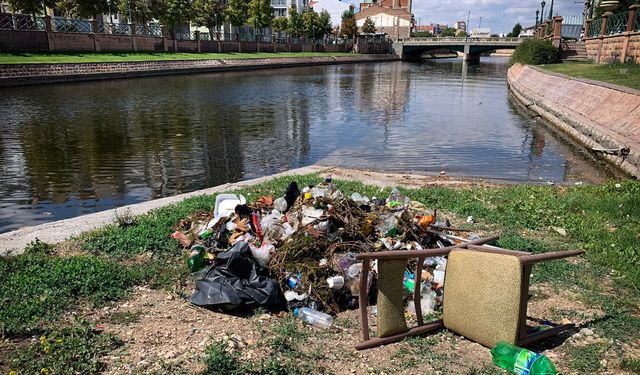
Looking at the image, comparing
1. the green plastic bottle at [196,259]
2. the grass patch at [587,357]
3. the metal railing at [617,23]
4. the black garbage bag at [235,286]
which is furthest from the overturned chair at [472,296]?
the metal railing at [617,23]

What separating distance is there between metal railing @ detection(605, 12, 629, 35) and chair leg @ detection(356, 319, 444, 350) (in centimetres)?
3424

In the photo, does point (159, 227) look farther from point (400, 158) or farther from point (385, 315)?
point (400, 158)

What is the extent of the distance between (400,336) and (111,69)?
129ft

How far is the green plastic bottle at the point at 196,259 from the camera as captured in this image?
19.4ft

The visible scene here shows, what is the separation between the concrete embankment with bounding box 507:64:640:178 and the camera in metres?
14.1

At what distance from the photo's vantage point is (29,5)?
1725 inches

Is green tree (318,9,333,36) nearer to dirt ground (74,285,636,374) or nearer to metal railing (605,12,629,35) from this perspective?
metal railing (605,12,629,35)

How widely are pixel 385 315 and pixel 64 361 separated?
2.69 m

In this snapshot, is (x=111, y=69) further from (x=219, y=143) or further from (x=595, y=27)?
(x=595, y=27)

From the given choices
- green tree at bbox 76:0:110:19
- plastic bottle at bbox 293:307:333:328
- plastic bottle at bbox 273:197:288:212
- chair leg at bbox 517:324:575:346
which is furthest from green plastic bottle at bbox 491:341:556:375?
green tree at bbox 76:0:110:19

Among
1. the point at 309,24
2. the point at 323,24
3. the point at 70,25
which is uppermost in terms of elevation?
the point at 323,24

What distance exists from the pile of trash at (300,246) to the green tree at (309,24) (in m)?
86.2

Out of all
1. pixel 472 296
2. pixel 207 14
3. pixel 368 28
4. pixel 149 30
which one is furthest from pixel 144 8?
pixel 368 28

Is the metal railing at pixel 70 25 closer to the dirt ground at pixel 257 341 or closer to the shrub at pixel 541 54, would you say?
the shrub at pixel 541 54
